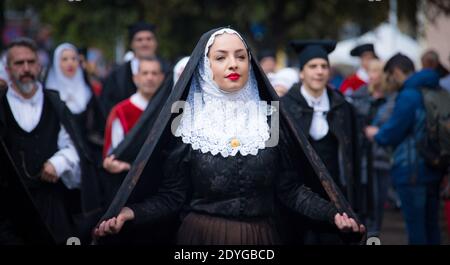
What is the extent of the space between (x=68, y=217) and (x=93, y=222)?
0.31 metres

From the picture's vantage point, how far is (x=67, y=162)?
25.5 feet

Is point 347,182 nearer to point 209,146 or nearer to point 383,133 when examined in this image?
point 383,133

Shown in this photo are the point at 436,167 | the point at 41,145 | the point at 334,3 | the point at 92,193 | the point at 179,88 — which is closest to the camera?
the point at 179,88

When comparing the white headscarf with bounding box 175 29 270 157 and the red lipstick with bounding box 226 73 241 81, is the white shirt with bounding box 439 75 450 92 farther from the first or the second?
the red lipstick with bounding box 226 73 241 81

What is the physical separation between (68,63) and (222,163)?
6.23 m

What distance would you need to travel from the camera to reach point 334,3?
22.0m

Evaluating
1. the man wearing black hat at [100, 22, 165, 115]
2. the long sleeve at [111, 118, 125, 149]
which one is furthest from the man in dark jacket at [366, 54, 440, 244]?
the man wearing black hat at [100, 22, 165, 115]

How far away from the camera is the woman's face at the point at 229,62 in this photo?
17.5ft

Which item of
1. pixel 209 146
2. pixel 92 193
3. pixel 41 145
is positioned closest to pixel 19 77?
pixel 41 145

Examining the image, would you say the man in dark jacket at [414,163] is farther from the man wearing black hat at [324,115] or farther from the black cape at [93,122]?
the black cape at [93,122]

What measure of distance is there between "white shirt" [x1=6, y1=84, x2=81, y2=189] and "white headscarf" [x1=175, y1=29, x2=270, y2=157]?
91.8 inches

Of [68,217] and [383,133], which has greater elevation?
[383,133]

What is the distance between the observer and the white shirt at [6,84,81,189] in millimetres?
7551

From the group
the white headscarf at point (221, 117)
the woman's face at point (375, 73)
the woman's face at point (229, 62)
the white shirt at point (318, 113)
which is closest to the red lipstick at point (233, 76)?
the woman's face at point (229, 62)
